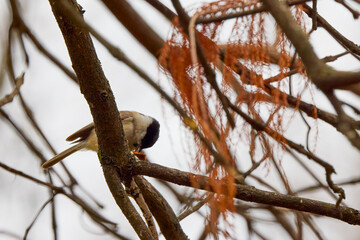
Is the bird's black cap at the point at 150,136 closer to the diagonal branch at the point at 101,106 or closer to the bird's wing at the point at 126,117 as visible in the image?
the bird's wing at the point at 126,117

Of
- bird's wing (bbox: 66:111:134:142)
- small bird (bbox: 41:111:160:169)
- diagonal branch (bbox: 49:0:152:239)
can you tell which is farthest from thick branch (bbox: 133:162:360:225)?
bird's wing (bbox: 66:111:134:142)

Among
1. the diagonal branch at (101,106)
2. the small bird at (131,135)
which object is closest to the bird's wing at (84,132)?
the small bird at (131,135)

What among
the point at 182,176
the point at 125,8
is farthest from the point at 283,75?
the point at 125,8

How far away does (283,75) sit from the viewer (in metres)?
2.10

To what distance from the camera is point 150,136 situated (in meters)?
5.25

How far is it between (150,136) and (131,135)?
18 centimetres

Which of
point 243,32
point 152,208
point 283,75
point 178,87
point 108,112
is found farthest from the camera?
point 152,208

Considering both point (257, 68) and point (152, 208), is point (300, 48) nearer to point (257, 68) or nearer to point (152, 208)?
point (257, 68)

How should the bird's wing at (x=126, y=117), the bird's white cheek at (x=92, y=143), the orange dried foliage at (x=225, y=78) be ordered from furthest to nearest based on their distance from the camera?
the bird's wing at (x=126, y=117) < the bird's white cheek at (x=92, y=143) < the orange dried foliage at (x=225, y=78)

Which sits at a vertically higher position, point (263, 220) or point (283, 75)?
point (263, 220)

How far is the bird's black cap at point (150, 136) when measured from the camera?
17.0 ft

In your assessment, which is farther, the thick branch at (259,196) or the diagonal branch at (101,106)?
the thick branch at (259,196)

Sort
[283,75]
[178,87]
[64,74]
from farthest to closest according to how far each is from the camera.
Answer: [64,74], [283,75], [178,87]

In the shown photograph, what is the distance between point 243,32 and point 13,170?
1.82 m
